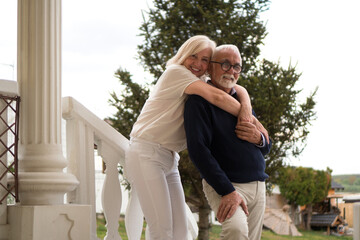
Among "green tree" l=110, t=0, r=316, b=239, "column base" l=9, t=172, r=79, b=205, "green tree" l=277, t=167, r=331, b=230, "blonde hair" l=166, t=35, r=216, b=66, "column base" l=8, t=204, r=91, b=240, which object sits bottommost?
"green tree" l=277, t=167, r=331, b=230

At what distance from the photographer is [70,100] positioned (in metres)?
2.87

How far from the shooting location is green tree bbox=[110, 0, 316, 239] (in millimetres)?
10336

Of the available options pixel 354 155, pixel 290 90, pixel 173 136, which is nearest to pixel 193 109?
pixel 173 136

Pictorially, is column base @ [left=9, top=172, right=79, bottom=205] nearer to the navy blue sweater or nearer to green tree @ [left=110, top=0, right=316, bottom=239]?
the navy blue sweater

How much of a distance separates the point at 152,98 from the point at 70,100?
1.70 ft

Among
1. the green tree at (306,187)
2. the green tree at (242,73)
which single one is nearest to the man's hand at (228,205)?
the green tree at (242,73)

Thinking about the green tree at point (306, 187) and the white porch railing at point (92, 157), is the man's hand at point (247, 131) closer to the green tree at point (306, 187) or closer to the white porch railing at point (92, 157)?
the white porch railing at point (92, 157)

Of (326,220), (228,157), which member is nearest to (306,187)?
(326,220)

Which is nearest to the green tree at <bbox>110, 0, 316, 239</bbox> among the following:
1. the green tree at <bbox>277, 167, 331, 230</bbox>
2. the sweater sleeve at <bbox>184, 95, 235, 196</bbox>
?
the green tree at <bbox>277, 167, 331, 230</bbox>

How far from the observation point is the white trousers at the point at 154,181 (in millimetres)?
2564

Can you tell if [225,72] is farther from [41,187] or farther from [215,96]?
[41,187]

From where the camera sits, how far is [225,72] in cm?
255

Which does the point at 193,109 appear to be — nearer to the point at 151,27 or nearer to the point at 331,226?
the point at 151,27

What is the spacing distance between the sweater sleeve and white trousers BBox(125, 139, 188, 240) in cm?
30
